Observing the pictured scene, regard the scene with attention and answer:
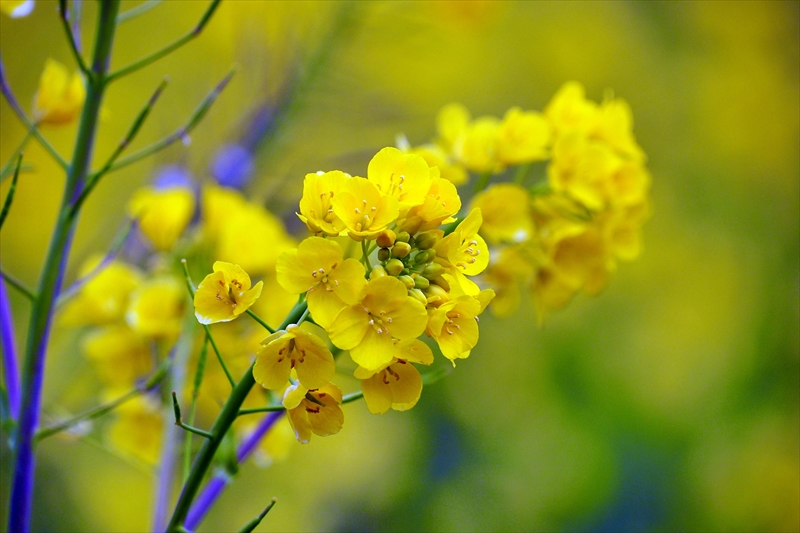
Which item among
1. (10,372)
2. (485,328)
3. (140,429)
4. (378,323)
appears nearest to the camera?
(378,323)

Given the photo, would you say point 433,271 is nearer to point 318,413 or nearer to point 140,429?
point 318,413

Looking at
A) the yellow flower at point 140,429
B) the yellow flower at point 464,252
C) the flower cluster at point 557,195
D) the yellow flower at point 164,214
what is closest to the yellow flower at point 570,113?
the flower cluster at point 557,195

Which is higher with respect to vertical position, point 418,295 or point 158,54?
point 158,54

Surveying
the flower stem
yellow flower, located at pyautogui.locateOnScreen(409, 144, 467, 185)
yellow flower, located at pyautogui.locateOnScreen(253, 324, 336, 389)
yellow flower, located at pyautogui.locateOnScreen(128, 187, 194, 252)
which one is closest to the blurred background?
yellow flower, located at pyautogui.locateOnScreen(128, 187, 194, 252)

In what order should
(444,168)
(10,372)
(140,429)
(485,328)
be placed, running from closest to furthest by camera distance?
(10,372) < (444,168) < (140,429) < (485,328)

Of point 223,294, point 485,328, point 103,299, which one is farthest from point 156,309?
point 485,328

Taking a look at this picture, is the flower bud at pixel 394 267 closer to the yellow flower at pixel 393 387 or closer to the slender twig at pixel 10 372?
the yellow flower at pixel 393 387

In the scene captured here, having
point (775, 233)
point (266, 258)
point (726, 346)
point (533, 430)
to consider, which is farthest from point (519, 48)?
point (266, 258)

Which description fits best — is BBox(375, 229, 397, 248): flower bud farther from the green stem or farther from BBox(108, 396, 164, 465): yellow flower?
BBox(108, 396, 164, 465): yellow flower
